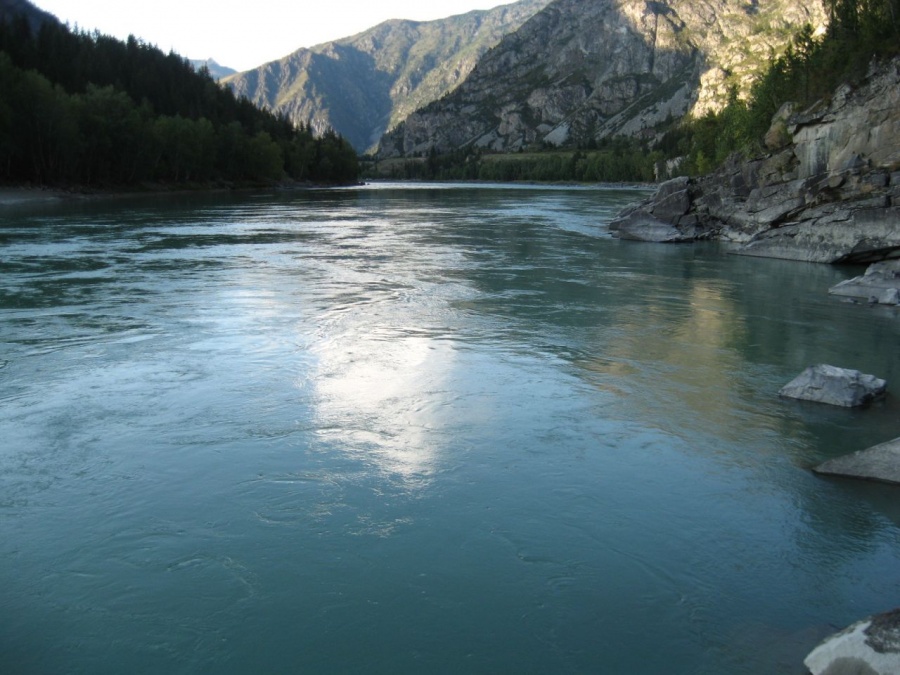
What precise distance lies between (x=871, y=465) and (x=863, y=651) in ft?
17.7

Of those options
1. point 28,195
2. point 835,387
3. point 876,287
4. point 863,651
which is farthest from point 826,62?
point 28,195

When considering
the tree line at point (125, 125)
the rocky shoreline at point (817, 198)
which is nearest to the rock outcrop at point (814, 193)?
the rocky shoreline at point (817, 198)

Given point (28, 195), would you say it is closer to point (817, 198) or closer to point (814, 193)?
point (814, 193)

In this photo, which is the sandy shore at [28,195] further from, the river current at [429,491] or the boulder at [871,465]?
the boulder at [871,465]

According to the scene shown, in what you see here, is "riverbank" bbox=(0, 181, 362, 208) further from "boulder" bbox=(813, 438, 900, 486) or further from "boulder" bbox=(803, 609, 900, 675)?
"boulder" bbox=(803, 609, 900, 675)

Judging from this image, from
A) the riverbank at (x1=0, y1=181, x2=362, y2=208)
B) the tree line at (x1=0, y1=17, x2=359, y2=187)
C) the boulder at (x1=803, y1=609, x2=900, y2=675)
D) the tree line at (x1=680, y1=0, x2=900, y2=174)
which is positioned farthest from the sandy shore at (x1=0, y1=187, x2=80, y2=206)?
the boulder at (x1=803, y1=609, x2=900, y2=675)

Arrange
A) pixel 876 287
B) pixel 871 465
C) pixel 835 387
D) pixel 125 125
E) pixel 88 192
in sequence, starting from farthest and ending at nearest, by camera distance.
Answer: pixel 125 125 → pixel 88 192 → pixel 876 287 → pixel 835 387 → pixel 871 465

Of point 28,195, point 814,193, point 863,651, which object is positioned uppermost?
point 814,193

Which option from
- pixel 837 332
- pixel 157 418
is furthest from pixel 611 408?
pixel 837 332

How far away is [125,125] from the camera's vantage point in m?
95.2

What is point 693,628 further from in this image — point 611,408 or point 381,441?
point 611,408

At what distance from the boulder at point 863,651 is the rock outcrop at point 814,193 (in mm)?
30967

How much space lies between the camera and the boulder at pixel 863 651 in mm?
5871

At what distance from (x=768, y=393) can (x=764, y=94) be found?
219 feet
